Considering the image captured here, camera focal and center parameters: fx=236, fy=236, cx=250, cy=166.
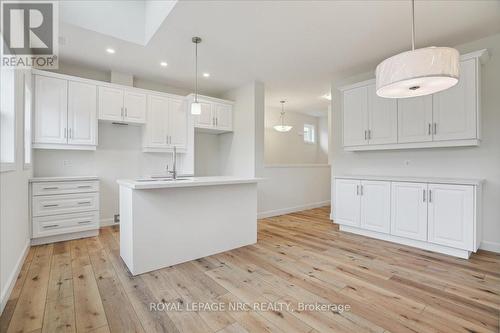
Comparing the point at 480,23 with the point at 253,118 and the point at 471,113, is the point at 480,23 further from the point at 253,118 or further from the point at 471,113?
the point at 253,118

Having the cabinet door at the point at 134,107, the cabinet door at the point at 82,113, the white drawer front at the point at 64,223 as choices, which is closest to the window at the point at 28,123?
the cabinet door at the point at 82,113

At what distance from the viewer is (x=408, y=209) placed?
3.24 m

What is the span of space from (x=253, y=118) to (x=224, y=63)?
1253mm

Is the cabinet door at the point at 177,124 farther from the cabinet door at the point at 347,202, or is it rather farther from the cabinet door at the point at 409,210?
the cabinet door at the point at 409,210

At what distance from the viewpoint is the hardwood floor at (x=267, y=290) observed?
1675 mm

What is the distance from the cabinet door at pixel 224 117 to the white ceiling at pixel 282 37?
72 cm

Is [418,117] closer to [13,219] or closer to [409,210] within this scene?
[409,210]

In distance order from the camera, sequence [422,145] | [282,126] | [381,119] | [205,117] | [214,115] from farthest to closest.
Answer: [282,126], [214,115], [205,117], [381,119], [422,145]

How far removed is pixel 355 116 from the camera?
4.03 metres

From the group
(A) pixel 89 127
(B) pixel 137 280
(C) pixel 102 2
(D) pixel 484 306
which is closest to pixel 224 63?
(C) pixel 102 2

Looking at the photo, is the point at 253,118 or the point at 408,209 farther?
the point at 253,118

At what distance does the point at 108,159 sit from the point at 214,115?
2.18m

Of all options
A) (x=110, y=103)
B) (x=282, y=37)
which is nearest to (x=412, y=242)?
(x=282, y=37)

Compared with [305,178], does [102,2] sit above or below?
above
